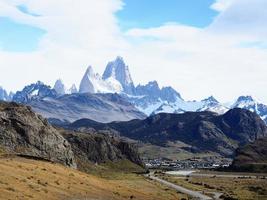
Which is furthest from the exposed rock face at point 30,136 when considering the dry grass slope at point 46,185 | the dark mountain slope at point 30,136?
the dry grass slope at point 46,185

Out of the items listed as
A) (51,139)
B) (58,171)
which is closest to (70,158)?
(51,139)

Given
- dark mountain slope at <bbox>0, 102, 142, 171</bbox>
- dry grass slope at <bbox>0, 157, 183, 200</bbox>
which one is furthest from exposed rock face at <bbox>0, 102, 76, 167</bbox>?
dry grass slope at <bbox>0, 157, 183, 200</bbox>

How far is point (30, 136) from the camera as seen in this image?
16575 cm

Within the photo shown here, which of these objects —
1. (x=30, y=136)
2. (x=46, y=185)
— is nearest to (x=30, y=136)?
(x=30, y=136)

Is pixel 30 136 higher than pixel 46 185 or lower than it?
higher

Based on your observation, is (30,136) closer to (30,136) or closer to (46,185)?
(30,136)

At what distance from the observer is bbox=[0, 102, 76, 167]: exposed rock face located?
15612 centimetres

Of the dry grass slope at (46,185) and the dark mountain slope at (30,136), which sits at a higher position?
the dark mountain slope at (30,136)

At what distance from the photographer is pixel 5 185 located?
211ft

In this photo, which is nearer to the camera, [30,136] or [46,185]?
[46,185]

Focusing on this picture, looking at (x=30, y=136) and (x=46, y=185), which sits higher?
(x=30, y=136)

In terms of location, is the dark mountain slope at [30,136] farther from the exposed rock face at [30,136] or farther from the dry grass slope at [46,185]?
the dry grass slope at [46,185]

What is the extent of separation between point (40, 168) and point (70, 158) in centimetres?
9120

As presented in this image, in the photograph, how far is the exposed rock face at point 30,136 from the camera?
15612 cm
